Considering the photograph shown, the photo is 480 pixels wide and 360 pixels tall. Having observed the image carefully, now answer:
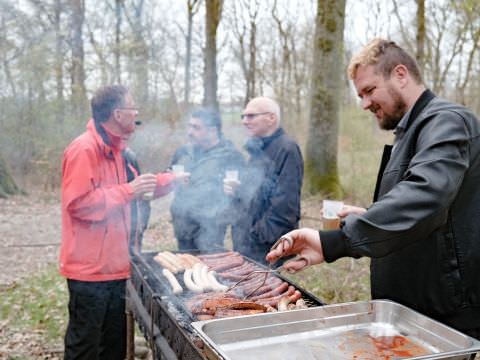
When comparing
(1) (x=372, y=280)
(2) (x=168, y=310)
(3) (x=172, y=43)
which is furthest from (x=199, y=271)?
(3) (x=172, y=43)

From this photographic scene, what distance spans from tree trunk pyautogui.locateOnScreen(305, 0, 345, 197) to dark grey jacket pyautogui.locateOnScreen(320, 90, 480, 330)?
751 centimetres

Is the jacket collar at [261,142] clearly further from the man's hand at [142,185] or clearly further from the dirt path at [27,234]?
the dirt path at [27,234]

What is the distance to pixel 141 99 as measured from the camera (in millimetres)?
15250

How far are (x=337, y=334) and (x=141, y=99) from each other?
1422 centimetres

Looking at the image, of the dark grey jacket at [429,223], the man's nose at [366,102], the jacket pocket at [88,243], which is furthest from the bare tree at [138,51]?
the dark grey jacket at [429,223]

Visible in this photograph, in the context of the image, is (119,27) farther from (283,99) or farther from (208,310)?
(208,310)

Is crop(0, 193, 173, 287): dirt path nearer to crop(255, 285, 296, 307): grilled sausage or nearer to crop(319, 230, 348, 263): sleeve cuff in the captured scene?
crop(255, 285, 296, 307): grilled sausage

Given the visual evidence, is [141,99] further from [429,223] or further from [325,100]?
[429,223]

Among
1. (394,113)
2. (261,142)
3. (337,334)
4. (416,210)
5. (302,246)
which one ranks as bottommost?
(337,334)

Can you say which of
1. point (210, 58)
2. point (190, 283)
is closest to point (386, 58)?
point (190, 283)

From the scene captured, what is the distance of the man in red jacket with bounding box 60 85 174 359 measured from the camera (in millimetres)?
3426

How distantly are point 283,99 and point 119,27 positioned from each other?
11.4 meters

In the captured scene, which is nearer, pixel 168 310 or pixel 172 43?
pixel 168 310

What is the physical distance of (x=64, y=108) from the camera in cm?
1288
